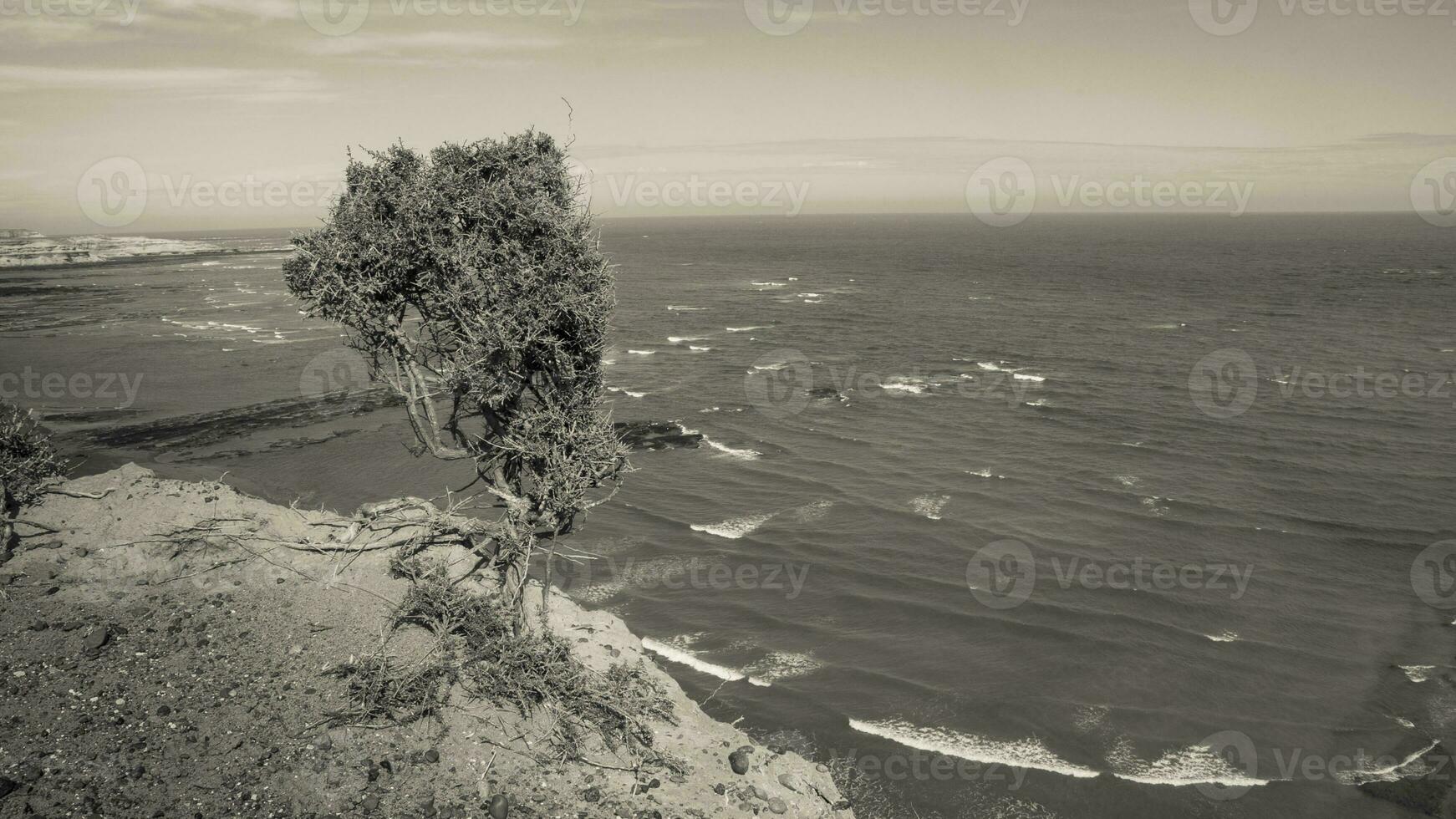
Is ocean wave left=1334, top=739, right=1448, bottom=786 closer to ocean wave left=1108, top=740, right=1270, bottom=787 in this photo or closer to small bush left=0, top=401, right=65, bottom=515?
ocean wave left=1108, top=740, right=1270, bottom=787

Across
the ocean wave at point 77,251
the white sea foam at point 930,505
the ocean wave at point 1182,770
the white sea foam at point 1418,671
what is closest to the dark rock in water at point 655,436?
the white sea foam at point 930,505

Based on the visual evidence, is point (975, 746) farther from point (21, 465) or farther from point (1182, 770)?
point (21, 465)

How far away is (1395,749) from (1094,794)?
823 centimetres

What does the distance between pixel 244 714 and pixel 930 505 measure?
26.6 m

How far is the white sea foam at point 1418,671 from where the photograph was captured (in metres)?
22.2

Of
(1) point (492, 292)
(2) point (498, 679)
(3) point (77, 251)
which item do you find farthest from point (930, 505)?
(3) point (77, 251)

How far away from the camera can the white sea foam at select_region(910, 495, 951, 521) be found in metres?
32.5

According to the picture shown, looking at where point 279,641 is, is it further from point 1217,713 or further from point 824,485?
point 824,485

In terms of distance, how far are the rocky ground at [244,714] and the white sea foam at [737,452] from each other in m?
21.7

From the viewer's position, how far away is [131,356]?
2389 inches

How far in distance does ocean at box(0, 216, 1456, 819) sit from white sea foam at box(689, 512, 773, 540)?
180 mm

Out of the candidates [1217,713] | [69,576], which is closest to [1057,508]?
[1217,713]

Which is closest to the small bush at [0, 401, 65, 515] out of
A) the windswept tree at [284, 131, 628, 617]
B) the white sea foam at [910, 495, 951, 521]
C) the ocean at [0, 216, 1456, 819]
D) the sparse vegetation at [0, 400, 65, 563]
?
the sparse vegetation at [0, 400, 65, 563]

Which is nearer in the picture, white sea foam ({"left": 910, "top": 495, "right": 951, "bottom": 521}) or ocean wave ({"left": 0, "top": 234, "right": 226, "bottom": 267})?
white sea foam ({"left": 910, "top": 495, "right": 951, "bottom": 521})
